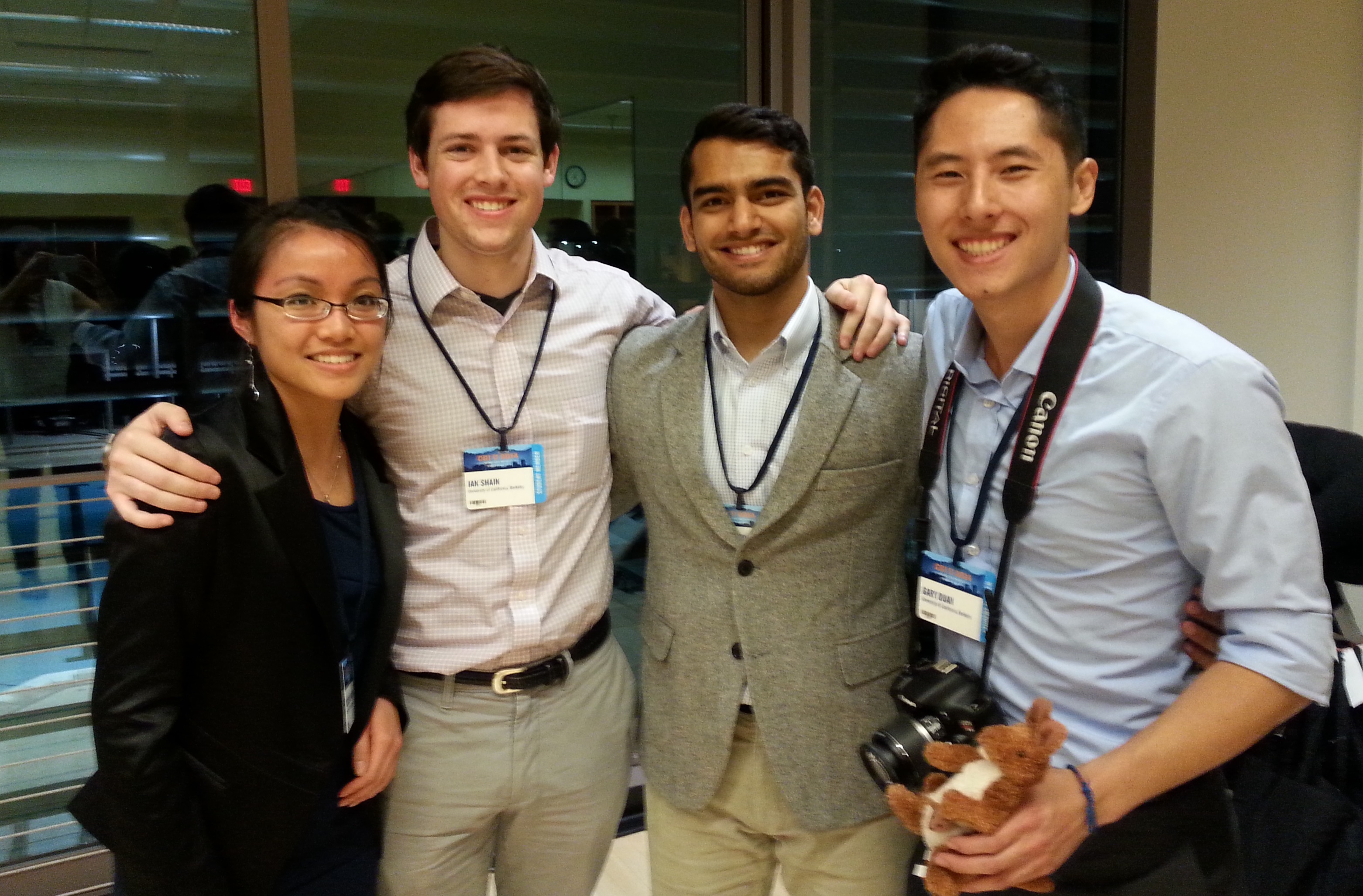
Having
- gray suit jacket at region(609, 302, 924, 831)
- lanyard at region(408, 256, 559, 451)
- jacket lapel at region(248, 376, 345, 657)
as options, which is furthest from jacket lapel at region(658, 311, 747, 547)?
jacket lapel at region(248, 376, 345, 657)

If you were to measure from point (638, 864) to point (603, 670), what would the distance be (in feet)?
4.35

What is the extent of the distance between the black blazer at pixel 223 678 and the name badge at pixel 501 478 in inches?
12.3

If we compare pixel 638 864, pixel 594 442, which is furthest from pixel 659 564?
pixel 638 864

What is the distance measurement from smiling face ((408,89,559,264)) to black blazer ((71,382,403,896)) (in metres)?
0.47

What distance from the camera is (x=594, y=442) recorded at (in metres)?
1.85

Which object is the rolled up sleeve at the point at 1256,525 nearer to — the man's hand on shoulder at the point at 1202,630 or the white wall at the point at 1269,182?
the man's hand on shoulder at the point at 1202,630

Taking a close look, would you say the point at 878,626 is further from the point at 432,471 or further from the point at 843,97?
the point at 843,97

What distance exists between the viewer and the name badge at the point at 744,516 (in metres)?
1.64

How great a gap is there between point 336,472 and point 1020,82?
4.10ft

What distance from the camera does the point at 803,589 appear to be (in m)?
1.61

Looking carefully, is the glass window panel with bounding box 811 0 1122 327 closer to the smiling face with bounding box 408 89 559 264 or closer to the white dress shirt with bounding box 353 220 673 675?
the smiling face with bounding box 408 89 559 264

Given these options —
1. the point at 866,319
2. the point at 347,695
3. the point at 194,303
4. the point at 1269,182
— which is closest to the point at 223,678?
the point at 347,695

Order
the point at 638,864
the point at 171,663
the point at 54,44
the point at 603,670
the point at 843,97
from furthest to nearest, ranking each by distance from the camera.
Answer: the point at 843,97 < the point at 638,864 < the point at 54,44 < the point at 603,670 < the point at 171,663

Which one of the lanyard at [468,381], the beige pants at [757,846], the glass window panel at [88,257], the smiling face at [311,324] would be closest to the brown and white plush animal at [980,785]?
the beige pants at [757,846]
